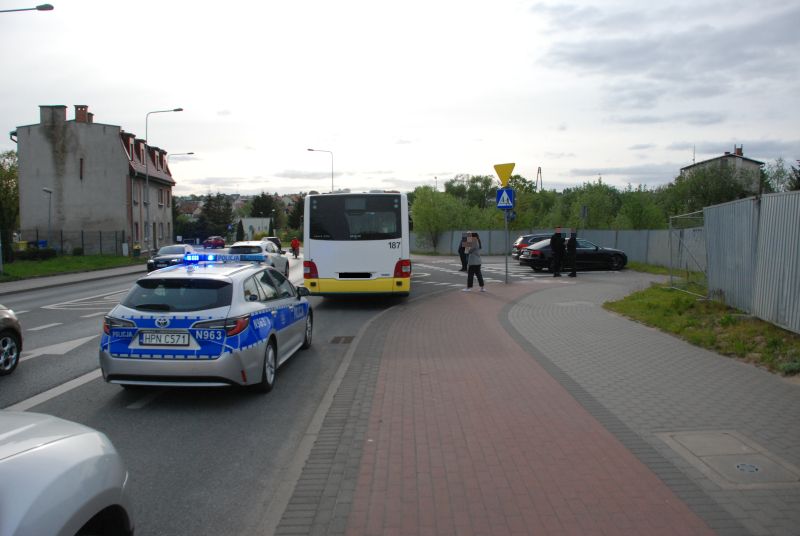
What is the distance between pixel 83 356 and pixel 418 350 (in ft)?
17.0

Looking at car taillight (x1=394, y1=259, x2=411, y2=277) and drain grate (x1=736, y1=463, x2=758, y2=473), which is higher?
car taillight (x1=394, y1=259, x2=411, y2=277)

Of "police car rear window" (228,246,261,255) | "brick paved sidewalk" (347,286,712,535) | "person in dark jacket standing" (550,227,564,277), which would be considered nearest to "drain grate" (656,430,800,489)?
"brick paved sidewalk" (347,286,712,535)

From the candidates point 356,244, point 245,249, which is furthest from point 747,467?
point 245,249

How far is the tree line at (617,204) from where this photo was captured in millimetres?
43062

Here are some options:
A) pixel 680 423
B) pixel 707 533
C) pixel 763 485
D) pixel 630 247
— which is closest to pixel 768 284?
pixel 680 423

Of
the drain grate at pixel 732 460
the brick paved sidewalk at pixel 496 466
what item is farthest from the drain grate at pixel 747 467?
the brick paved sidewalk at pixel 496 466

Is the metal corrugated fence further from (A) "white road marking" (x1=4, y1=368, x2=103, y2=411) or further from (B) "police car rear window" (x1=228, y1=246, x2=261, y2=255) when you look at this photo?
(B) "police car rear window" (x1=228, y1=246, x2=261, y2=255)

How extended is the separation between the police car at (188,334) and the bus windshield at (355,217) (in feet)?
27.1

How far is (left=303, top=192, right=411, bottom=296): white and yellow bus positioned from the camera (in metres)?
15.8

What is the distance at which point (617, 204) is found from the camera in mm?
59344

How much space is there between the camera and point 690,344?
9977 millimetres

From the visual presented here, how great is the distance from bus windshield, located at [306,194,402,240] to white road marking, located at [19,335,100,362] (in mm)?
6122

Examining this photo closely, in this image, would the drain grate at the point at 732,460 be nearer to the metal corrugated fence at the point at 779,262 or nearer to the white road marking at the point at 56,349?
the metal corrugated fence at the point at 779,262

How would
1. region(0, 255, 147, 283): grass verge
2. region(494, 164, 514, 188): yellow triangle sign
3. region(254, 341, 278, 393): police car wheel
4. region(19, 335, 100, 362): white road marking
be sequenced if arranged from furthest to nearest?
region(0, 255, 147, 283): grass verge → region(494, 164, 514, 188): yellow triangle sign → region(19, 335, 100, 362): white road marking → region(254, 341, 278, 393): police car wheel
